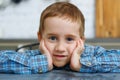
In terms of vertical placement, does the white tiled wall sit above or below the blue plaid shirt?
above

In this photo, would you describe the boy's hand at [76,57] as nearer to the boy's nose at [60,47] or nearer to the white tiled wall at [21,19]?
the boy's nose at [60,47]

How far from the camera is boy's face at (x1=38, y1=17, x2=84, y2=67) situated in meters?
1.01

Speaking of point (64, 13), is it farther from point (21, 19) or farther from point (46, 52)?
point (21, 19)

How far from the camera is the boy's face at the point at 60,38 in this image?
1.01m

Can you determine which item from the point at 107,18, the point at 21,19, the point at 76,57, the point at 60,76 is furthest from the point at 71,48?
the point at 21,19

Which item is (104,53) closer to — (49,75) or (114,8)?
(49,75)

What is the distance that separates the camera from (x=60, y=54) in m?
1.04

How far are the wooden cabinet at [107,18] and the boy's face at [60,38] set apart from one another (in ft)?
4.22

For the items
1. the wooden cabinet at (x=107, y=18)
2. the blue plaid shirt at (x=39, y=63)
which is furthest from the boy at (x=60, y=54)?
the wooden cabinet at (x=107, y=18)

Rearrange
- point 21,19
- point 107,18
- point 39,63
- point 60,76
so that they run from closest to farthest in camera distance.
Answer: point 60,76, point 39,63, point 107,18, point 21,19

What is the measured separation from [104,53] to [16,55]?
0.32 meters

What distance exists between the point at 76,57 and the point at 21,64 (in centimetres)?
19

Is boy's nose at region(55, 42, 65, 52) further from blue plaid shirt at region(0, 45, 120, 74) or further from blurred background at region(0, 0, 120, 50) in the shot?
blurred background at region(0, 0, 120, 50)

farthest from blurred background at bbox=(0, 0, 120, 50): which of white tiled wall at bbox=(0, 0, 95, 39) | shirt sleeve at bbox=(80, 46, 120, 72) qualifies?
shirt sleeve at bbox=(80, 46, 120, 72)
